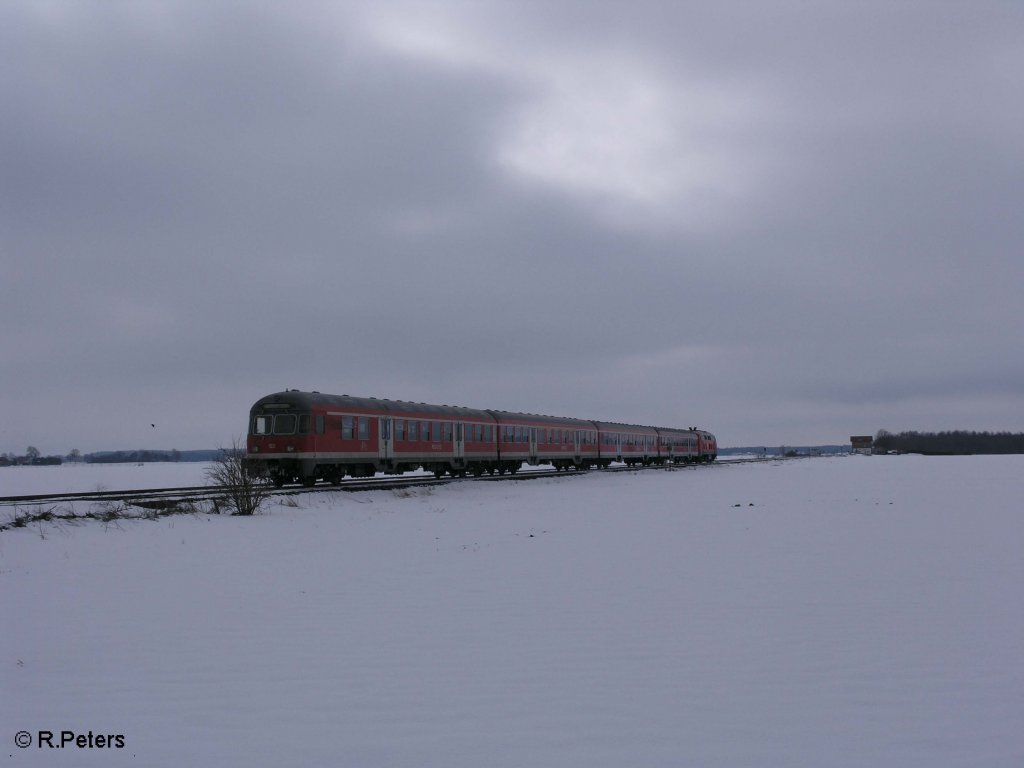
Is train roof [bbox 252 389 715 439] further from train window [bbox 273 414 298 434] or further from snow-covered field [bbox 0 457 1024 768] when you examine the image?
snow-covered field [bbox 0 457 1024 768]

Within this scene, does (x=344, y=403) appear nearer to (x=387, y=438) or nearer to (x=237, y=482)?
(x=387, y=438)

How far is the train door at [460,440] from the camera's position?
38.3 metres

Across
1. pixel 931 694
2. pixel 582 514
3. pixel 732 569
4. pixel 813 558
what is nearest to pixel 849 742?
pixel 931 694

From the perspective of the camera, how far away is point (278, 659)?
7324 millimetres

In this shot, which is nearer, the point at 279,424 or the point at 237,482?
the point at 237,482

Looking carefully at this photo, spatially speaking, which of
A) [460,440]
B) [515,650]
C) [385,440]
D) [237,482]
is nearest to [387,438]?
[385,440]

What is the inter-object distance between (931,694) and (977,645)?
1.84m

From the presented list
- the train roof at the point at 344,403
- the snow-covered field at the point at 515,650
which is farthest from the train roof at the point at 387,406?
the snow-covered field at the point at 515,650

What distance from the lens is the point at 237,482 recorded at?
20094mm

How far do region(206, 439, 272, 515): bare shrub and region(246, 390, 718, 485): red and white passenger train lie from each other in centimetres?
48

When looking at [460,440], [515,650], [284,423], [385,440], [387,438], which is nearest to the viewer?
[515,650]

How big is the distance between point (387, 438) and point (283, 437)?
514 cm

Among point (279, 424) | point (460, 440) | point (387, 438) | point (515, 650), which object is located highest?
point (279, 424)

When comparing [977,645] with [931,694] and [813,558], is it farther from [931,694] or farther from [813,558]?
[813,558]
